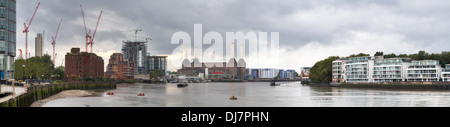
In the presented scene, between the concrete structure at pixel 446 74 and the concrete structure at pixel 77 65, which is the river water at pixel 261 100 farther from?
the concrete structure at pixel 77 65

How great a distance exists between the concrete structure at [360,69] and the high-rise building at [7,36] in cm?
15221

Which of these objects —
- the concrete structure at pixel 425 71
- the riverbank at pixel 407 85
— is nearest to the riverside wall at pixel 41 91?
the riverbank at pixel 407 85

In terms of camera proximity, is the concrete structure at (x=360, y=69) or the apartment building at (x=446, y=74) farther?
the concrete structure at (x=360, y=69)

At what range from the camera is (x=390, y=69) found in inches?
6688

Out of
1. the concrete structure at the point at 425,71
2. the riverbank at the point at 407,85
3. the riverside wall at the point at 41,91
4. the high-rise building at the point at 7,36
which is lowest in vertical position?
the riverbank at the point at 407,85

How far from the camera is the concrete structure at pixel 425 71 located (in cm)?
15407

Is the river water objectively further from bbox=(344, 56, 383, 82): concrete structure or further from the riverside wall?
bbox=(344, 56, 383, 82): concrete structure

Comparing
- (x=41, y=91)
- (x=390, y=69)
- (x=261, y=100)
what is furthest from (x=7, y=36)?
(x=390, y=69)

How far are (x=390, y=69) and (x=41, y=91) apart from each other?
150152 millimetres

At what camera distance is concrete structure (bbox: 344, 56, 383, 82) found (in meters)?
181
